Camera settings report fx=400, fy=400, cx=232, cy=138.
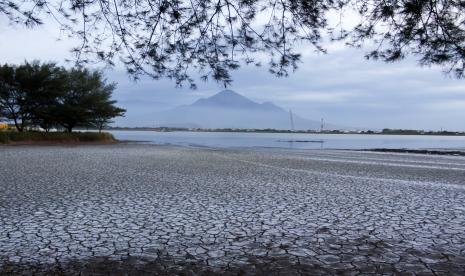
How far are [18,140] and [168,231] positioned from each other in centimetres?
3059

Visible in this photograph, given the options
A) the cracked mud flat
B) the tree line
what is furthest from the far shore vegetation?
the cracked mud flat

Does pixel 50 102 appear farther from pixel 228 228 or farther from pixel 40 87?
pixel 228 228

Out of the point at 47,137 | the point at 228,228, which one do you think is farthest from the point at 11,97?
the point at 228,228

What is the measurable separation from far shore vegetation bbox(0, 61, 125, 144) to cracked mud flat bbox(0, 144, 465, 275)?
1049 inches

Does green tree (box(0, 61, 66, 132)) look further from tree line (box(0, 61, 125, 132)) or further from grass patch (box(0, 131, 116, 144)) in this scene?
grass patch (box(0, 131, 116, 144))

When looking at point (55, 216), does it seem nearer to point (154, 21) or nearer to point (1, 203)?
point (1, 203)

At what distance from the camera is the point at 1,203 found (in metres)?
7.57

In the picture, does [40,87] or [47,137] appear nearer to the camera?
[47,137]

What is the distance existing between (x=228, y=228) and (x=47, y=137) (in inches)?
1279

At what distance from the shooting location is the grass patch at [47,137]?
3095 cm

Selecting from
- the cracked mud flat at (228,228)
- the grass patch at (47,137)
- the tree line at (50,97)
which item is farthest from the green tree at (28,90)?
the cracked mud flat at (228,228)

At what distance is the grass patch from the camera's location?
102ft

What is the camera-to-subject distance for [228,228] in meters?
5.85

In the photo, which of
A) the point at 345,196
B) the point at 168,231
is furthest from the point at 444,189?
the point at 168,231
